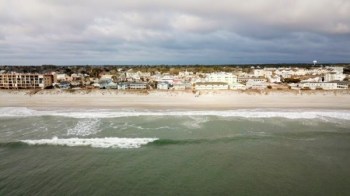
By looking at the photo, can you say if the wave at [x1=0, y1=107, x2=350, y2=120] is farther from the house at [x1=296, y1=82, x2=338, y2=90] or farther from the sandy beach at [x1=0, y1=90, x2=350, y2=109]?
the house at [x1=296, y1=82, x2=338, y2=90]

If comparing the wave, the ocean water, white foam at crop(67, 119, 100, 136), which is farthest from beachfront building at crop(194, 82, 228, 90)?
white foam at crop(67, 119, 100, 136)

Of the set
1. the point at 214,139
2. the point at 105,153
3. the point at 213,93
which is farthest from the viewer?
the point at 213,93

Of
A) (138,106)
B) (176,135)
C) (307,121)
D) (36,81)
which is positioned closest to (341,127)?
(307,121)

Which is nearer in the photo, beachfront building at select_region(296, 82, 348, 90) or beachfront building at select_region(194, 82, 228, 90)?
beachfront building at select_region(194, 82, 228, 90)

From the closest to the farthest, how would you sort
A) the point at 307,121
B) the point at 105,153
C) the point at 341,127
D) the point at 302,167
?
the point at 302,167
the point at 105,153
the point at 341,127
the point at 307,121

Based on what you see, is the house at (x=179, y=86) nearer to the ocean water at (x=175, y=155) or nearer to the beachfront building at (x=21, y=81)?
the beachfront building at (x=21, y=81)

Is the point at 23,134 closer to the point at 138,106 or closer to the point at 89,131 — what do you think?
the point at 89,131
